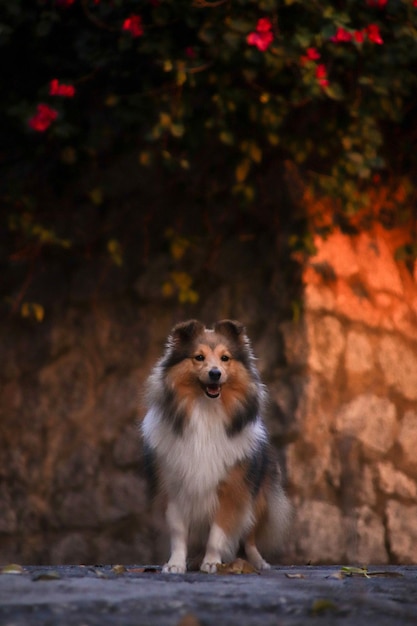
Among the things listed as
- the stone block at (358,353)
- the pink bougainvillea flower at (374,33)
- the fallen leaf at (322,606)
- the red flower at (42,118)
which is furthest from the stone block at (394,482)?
the fallen leaf at (322,606)

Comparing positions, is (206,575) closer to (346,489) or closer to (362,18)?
(346,489)

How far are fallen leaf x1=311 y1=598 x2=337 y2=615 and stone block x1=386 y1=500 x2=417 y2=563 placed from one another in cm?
302

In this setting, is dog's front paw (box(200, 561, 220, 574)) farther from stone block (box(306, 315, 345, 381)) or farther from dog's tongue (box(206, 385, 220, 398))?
stone block (box(306, 315, 345, 381))

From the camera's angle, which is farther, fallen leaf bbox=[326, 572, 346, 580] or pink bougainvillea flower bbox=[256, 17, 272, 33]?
pink bougainvillea flower bbox=[256, 17, 272, 33]

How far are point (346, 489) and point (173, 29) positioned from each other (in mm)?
2467

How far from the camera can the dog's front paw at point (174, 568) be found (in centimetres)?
424

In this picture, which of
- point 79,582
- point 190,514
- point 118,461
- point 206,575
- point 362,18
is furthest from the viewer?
point 118,461

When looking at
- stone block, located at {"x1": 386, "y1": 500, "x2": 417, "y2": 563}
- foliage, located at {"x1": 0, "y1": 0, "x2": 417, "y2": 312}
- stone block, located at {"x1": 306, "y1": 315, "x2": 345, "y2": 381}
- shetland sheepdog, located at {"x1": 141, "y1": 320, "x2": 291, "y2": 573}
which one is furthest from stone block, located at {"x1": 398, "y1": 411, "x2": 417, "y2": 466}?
shetland sheepdog, located at {"x1": 141, "y1": 320, "x2": 291, "y2": 573}

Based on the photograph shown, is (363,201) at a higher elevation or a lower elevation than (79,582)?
higher

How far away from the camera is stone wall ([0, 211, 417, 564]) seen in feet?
19.5

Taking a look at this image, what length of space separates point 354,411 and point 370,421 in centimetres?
11

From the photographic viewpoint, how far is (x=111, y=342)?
622 cm

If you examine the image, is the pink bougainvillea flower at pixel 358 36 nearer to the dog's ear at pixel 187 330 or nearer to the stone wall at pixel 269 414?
the stone wall at pixel 269 414

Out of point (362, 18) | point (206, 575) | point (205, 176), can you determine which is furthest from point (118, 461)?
point (362, 18)
